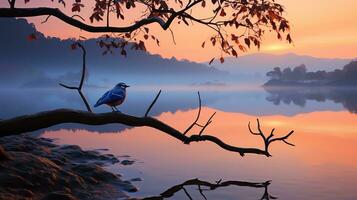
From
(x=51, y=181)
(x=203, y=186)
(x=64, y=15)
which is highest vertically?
(x=64, y=15)

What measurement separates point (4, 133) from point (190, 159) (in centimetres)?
1466

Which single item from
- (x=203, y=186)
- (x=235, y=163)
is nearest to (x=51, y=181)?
(x=203, y=186)

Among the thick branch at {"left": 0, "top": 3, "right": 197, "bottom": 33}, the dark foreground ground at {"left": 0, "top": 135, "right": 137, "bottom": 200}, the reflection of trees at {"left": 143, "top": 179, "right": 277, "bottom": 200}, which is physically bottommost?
the reflection of trees at {"left": 143, "top": 179, "right": 277, "bottom": 200}

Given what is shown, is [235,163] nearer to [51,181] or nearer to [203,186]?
[203,186]

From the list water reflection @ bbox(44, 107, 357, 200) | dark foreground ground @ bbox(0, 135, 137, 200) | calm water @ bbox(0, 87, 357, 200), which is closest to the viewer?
dark foreground ground @ bbox(0, 135, 137, 200)

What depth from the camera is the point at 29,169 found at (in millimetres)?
14000

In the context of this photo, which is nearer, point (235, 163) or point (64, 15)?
point (64, 15)

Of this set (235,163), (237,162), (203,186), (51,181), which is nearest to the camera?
(51,181)

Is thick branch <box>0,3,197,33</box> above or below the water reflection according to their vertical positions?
above

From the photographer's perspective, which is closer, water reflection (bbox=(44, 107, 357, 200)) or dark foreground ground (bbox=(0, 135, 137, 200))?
dark foreground ground (bbox=(0, 135, 137, 200))

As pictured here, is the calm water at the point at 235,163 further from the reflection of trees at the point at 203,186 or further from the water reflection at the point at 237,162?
the reflection of trees at the point at 203,186

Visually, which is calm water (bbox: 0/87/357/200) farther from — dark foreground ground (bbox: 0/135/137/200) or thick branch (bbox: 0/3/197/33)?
thick branch (bbox: 0/3/197/33)

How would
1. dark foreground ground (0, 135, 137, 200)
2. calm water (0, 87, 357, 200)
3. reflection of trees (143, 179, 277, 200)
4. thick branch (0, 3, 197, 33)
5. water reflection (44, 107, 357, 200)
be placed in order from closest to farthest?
thick branch (0, 3, 197, 33) < dark foreground ground (0, 135, 137, 200) < reflection of trees (143, 179, 277, 200) < calm water (0, 87, 357, 200) < water reflection (44, 107, 357, 200)

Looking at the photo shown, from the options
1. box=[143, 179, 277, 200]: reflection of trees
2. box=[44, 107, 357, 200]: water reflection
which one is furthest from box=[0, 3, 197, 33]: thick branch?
box=[44, 107, 357, 200]: water reflection
